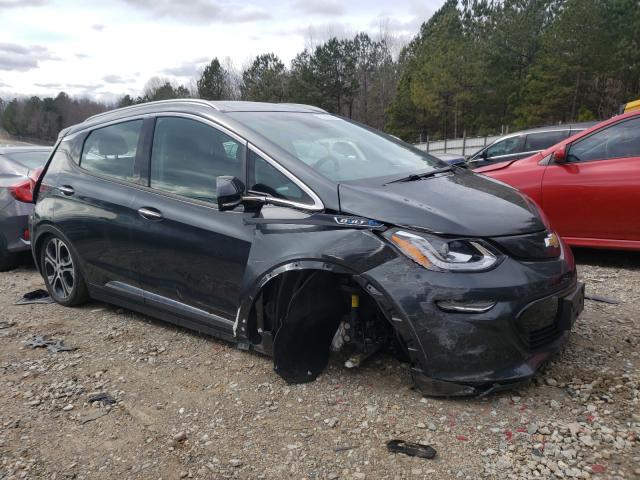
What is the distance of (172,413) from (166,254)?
3.51 ft

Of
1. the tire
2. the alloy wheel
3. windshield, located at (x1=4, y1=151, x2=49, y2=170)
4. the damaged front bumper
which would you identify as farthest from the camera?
windshield, located at (x1=4, y1=151, x2=49, y2=170)

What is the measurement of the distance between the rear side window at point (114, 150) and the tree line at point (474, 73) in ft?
124

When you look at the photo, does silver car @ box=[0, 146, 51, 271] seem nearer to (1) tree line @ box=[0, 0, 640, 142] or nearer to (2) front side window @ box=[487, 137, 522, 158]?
(2) front side window @ box=[487, 137, 522, 158]

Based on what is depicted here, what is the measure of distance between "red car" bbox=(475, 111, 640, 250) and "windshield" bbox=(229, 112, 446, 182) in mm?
1976

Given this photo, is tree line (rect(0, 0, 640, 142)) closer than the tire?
No

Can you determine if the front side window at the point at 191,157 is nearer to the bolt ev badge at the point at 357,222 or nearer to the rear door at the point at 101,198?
the rear door at the point at 101,198

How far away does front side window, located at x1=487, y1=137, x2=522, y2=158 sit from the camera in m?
10.6

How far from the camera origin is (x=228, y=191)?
3.15m

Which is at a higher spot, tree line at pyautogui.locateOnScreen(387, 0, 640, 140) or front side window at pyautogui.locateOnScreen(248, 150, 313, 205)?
tree line at pyautogui.locateOnScreen(387, 0, 640, 140)

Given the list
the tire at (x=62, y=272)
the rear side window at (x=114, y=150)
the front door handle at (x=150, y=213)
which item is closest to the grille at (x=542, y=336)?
the front door handle at (x=150, y=213)

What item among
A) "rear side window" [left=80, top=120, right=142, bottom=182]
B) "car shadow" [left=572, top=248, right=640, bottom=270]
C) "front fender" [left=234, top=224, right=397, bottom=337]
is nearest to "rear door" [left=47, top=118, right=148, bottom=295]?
"rear side window" [left=80, top=120, right=142, bottom=182]

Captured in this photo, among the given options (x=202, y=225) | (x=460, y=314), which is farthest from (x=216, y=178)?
(x=460, y=314)

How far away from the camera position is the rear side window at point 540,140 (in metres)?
10.0

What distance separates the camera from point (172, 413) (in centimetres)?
304
